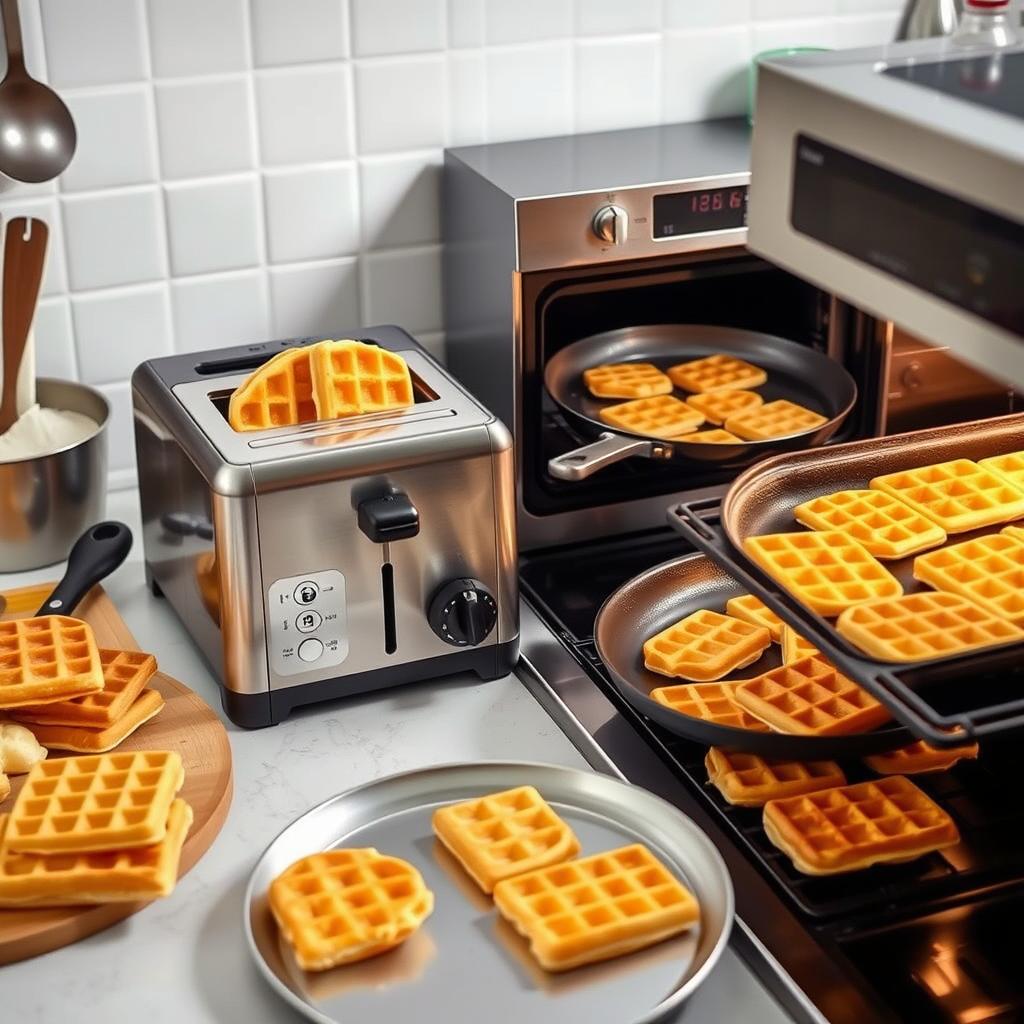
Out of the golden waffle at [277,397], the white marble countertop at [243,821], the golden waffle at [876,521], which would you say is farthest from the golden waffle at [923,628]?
the golden waffle at [277,397]

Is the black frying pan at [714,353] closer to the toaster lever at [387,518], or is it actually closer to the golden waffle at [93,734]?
the toaster lever at [387,518]

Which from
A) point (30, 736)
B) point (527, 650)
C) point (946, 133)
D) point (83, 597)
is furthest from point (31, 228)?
point (946, 133)

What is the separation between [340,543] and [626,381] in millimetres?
487

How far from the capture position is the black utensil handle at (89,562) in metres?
1.43

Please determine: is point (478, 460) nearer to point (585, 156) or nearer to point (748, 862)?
point (748, 862)

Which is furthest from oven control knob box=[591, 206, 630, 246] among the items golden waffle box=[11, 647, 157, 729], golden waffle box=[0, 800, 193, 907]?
golden waffle box=[0, 800, 193, 907]

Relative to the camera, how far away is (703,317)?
173 cm

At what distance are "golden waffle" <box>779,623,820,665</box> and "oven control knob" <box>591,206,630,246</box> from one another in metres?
0.43

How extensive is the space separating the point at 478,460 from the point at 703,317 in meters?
0.54

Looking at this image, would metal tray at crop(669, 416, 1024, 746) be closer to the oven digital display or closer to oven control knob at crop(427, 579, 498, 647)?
oven control knob at crop(427, 579, 498, 647)

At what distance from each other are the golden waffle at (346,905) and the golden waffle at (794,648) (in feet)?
1.32

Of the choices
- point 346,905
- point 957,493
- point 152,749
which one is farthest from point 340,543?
point 957,493

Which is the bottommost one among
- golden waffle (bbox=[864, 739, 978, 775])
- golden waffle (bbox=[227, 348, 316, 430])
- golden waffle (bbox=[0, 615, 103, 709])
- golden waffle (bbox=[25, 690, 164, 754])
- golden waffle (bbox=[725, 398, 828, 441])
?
golden waffle (bbox=[864, 739, 978, 775])

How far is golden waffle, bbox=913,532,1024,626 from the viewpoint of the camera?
1.19 meters
